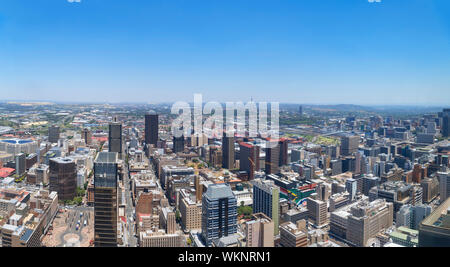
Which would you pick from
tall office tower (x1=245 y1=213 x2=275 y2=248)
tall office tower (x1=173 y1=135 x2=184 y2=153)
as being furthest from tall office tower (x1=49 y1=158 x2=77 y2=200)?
tall office tower (x1=245 y1=213 x2=275 y2=248)

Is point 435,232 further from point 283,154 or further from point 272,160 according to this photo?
point 283,154

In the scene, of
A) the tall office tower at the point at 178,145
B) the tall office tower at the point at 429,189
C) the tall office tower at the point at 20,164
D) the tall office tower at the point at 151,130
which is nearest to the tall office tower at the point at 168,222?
the tall office tower at the point at 429,189

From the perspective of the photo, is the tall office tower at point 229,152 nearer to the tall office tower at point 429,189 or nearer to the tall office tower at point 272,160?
the tall office tower at point 272,160

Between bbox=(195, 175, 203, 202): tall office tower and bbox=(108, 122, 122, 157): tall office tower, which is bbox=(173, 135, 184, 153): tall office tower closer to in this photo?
bbox=(108, 122, 122, 157): tall office tower

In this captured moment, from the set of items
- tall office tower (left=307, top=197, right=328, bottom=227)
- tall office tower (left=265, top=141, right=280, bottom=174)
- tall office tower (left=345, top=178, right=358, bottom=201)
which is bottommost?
tall office tower (left=307, top=197, right=328, bottom=227)

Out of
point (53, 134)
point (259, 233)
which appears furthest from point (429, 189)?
point (53, 134)
